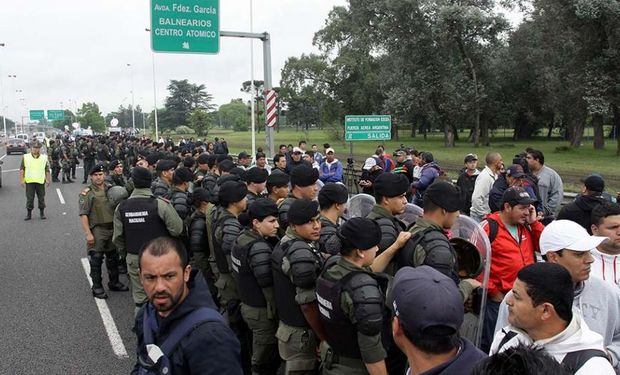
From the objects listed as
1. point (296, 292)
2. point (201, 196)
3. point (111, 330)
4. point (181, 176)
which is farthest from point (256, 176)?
point (296, 292)

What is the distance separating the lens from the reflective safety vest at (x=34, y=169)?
12.9 m

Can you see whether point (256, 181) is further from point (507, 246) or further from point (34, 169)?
point (34, 169)

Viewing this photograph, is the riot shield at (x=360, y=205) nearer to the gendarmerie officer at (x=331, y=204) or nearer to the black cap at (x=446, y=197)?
the gendarmerie officer at (x=331, y=204)

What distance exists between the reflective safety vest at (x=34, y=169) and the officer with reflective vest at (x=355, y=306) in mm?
12017

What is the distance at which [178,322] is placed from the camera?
2.24 m

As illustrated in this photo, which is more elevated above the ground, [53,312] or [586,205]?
[586,205]

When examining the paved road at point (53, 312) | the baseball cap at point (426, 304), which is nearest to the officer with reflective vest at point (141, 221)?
the paved road at point (53, 312)

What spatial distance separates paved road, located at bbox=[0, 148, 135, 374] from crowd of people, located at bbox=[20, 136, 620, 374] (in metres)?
0.61

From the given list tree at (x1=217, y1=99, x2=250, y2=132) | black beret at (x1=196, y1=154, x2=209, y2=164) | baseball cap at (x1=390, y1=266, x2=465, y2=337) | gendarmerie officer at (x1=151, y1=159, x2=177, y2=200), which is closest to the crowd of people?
baseball cap at (x1=390, y1=266, x2=465, y2=337)

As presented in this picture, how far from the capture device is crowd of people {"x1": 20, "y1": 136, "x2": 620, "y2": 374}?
200 cm

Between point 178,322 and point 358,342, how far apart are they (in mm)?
1250

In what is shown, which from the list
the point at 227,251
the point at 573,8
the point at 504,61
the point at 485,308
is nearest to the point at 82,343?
the point at 227,251

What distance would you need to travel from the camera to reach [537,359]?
1.47 meters

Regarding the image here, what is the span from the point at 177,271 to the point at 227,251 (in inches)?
91.0
